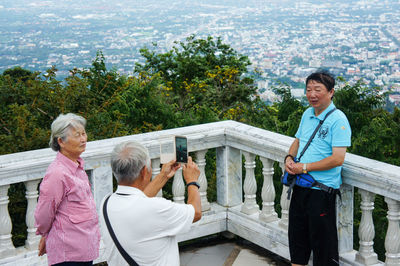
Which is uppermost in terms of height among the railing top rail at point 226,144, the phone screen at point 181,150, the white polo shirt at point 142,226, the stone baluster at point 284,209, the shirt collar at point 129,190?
the phone screen at point 181,150

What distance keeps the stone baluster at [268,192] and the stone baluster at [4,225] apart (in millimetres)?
2128

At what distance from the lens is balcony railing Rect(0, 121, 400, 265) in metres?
3.87

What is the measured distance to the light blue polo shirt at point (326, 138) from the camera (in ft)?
12.3

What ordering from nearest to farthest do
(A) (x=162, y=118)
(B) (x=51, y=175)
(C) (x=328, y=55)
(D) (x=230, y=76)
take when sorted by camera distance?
(B) (x=51, y=175)
(A) (x=162, y=118)
(D) (x=230, y=76)
(C) (x=328, y=55)

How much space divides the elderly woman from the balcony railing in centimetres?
83

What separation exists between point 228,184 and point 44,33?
31.7 meters

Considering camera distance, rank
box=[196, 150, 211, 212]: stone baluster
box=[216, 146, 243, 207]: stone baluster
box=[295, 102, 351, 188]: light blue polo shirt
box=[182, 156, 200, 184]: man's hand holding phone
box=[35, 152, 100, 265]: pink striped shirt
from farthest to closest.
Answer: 1. box=[216, 146, 243, 207]: stone baluster
2. box=[196, 150, 211, 212]: stone baluster
3. box=[295, 102, 351, 188]: light blue polo shirt
4. box=[35, 152, 100, 265]: pink striped shirt
5. box=[182, 156, 200, 184]: man's hand holding phone

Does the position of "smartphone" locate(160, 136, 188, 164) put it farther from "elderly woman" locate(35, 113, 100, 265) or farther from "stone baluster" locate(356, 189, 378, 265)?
"stone baluster" locate(356, 189, 378, 265)

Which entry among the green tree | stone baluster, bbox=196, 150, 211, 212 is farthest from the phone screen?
the green tree

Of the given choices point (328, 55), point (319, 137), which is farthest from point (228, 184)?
point (328, 55)

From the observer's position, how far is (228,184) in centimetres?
537

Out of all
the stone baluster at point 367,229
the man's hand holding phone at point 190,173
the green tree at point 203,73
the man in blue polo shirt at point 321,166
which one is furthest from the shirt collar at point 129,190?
the green tree at point 203,73

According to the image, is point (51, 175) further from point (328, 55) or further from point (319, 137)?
point (328, 55)

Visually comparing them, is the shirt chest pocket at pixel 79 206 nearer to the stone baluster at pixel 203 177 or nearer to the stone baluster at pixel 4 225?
the stone baluster at pixel 4 225
